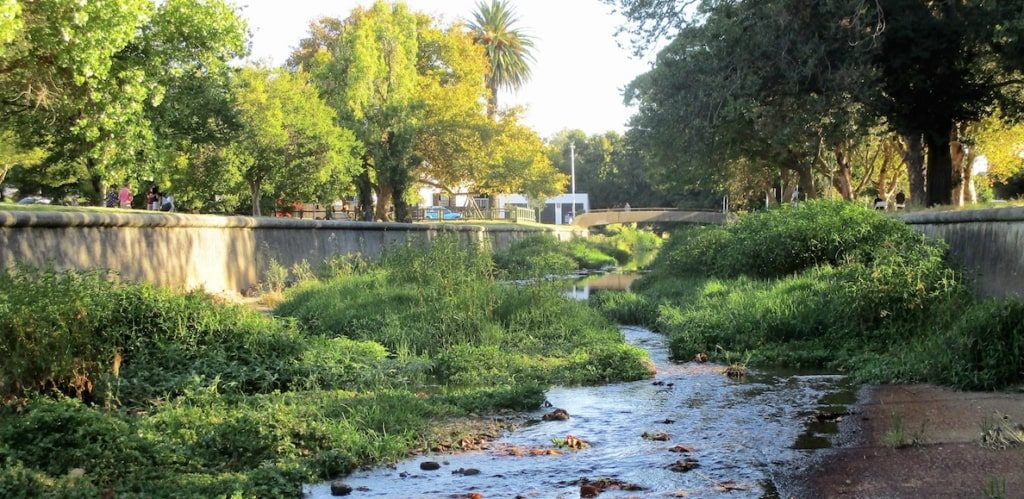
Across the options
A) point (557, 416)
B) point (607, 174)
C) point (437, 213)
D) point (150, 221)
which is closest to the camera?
point (557, 416)

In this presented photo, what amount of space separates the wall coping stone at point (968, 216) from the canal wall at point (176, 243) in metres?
7.94

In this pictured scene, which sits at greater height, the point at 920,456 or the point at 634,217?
the point at 634,217

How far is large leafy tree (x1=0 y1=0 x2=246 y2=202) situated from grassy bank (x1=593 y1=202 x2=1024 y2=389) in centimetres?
1039

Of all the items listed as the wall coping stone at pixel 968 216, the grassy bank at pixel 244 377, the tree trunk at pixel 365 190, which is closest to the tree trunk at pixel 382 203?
the tree trunk at pixel 365 190

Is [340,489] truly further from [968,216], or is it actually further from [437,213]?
[437,213]

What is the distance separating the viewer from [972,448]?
582 centimetres

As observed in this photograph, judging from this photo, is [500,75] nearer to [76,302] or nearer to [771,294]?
[771,294]

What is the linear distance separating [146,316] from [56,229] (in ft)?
13.8

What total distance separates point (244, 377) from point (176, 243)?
812 centimetres

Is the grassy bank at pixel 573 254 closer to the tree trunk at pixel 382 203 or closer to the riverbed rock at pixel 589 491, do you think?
the tree trunk at pixel 382 203

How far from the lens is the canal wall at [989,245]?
34.2 ft

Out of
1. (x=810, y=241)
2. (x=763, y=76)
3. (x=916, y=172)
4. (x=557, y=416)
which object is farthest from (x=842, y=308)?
(x=916, y=172)

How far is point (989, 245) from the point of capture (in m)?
11.3

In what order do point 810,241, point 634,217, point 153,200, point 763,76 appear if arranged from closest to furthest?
point 810,241
point 763,76
point 153,200
point 634,217
